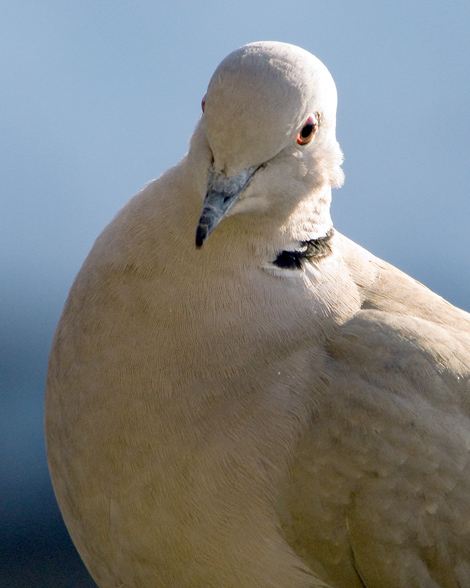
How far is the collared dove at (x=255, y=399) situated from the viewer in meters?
1.83

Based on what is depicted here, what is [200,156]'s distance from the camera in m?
1.84

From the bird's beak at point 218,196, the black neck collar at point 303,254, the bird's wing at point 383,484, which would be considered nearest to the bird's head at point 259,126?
the bird's beak at point 218,196

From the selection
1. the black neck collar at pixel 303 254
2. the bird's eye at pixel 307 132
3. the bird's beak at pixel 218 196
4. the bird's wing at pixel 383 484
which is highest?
the bird's eye at pixel 307 132

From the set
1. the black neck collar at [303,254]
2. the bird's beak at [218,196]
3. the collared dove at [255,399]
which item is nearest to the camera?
the bird's beak at [218,196]

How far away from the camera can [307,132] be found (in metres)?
1.88

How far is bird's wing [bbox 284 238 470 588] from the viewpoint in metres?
1.85

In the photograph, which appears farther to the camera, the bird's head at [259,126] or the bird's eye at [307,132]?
the bird's eye at [307,132]

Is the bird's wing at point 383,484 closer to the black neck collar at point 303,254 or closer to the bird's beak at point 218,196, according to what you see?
the black neck collar at point 303,254

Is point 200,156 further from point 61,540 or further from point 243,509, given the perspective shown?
point 61,540

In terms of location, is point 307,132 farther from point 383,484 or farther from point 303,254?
point 383,484

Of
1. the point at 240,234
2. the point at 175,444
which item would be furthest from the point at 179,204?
the point at 175,444

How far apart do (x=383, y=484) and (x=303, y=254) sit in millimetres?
593

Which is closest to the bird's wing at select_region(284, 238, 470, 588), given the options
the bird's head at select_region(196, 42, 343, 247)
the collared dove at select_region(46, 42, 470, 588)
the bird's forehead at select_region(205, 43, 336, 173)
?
the collared dove at select_region(46, 42, 470, 588)

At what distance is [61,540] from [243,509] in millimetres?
2164
